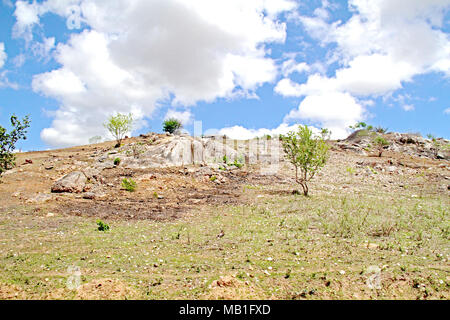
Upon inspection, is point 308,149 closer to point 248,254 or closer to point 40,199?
point 248,254

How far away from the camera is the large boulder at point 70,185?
65.2 ft

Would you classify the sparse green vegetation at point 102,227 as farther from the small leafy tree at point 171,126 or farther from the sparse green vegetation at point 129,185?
the small leafy tree at point 171,126

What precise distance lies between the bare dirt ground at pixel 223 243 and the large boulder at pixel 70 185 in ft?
4.66

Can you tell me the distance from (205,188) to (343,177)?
47.4ft

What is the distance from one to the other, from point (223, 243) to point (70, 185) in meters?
14.9

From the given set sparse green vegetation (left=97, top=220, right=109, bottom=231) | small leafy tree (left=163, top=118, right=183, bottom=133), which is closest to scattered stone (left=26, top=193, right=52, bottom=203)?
sparse green vegetation (left=97, top=220, right=109, bottom=231)

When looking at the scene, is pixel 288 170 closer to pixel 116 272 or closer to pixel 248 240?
pixel 248 240

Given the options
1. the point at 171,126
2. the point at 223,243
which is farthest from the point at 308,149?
the point at 171,126

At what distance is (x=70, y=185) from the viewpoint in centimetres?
2002

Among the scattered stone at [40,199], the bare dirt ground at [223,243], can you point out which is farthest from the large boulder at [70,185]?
the scattered stone at [40,199]

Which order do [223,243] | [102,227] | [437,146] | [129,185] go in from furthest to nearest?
[437,146] → [129,185] → [102,227] → [223,243]
